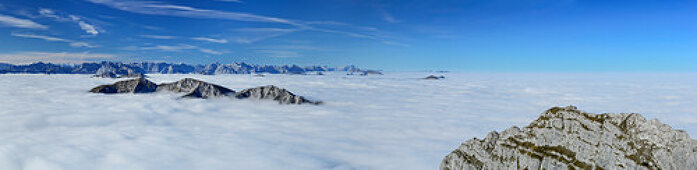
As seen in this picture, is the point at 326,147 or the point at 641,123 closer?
the point at 641,123

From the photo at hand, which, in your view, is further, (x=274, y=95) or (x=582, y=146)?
(x=274, y=95)

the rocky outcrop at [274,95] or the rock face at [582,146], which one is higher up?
the rock face at [582,146]

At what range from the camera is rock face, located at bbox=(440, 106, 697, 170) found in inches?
1101

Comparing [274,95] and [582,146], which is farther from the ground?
[582,146]

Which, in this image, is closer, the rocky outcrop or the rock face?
the rock face

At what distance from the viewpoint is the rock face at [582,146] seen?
27969 mm

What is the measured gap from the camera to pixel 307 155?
298 feet

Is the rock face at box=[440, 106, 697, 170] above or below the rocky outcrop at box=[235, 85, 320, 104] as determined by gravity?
above

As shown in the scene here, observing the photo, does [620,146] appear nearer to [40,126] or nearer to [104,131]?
[104,131]

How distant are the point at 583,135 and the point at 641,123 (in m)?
4.34

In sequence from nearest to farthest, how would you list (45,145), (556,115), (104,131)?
(556,115) < (45,145) < (104,131)

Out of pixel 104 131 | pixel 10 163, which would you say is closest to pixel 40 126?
pixel 104 131

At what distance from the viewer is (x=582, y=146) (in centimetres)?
3212

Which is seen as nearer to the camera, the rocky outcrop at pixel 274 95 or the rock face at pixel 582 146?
the rock face at pixel 582 146
